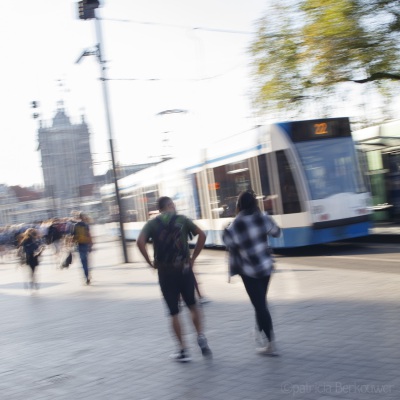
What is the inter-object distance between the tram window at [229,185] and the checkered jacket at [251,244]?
10.6 metres

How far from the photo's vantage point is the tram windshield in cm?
1580

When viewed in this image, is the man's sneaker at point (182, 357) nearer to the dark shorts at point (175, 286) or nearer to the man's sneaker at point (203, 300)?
the dark shorts at point (175, 286)

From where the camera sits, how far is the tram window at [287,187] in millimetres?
15688

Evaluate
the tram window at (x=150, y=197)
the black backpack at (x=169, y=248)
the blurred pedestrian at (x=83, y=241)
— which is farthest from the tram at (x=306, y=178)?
the black backpack at (x=169, y=248)

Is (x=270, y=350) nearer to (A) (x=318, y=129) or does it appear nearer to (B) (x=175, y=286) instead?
(B) (x=175, y=286)

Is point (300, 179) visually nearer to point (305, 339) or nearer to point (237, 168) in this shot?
point (237, 168)

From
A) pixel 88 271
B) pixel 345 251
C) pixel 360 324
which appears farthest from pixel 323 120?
pixel 360 324

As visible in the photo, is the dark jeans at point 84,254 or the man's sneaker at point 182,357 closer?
the man's sneaker at point 182,357

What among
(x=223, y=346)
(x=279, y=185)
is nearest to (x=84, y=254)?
(x=279, y=185)

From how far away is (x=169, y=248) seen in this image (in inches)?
261

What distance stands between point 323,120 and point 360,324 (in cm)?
973

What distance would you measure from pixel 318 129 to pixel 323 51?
2.93 m

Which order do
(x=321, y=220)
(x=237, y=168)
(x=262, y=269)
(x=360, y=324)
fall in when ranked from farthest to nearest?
(x=237, y=168) < (x=321, y=220) < (x=360, y=324) < (x=262, y=269)

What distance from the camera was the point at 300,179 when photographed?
15625mm
